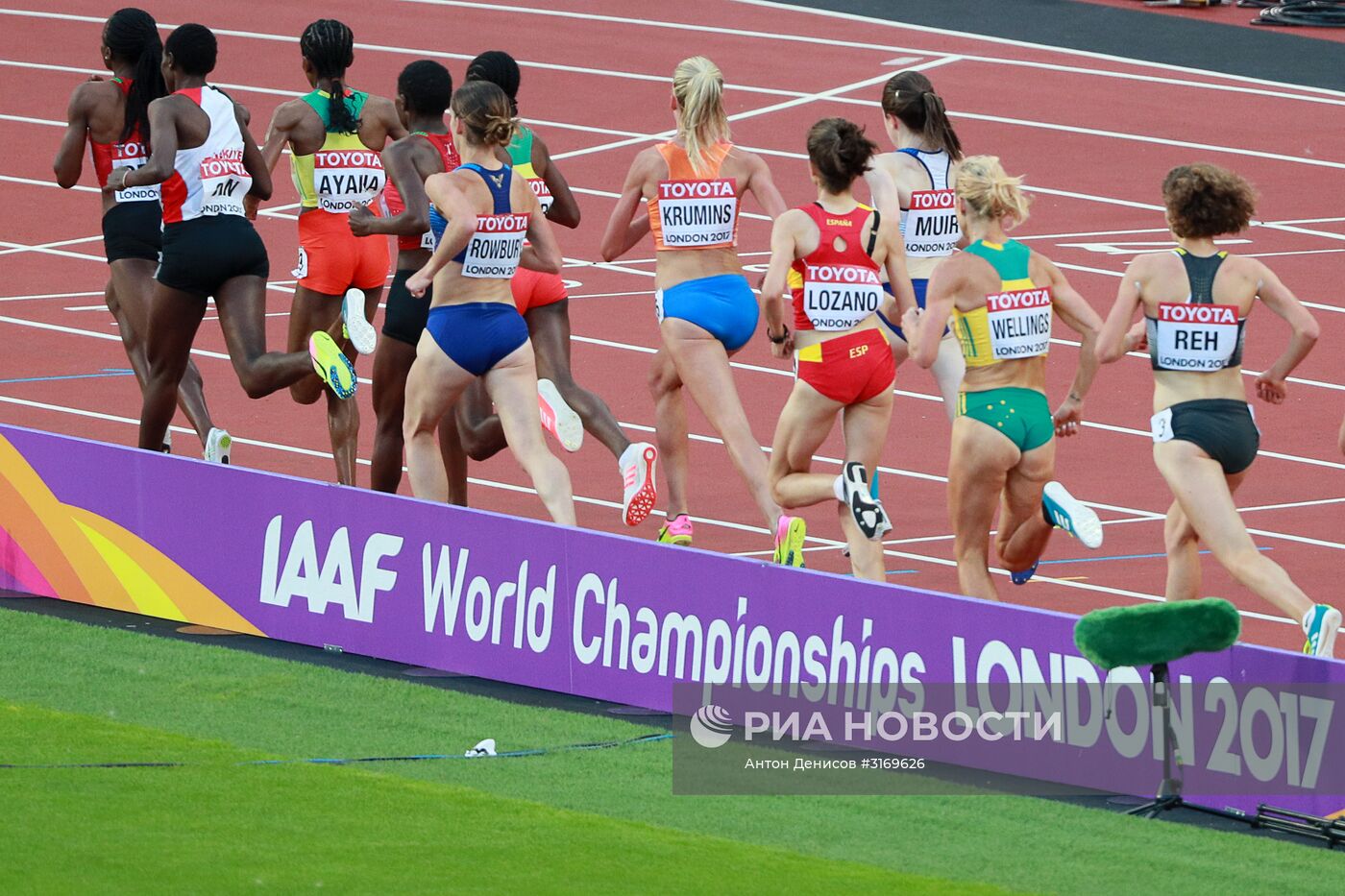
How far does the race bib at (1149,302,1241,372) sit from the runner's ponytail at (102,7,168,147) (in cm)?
575

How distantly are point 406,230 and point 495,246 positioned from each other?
0.76 m

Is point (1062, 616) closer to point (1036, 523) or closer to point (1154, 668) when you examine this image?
point (1154, 668)

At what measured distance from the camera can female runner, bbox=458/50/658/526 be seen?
1132 cm

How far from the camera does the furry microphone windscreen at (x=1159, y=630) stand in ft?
26.2

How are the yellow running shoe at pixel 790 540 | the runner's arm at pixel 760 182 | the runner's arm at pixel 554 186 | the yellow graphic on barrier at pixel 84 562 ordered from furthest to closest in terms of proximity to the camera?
the runner's arm at pixel 554 186 → the runner's arm at pixel 760 182 → the yellow graphic on barrier at pixel 84 562 → the yellow running shoe at pixel 790 540

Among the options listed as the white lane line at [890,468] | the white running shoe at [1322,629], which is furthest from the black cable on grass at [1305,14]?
the white running shoe at [1322,629]

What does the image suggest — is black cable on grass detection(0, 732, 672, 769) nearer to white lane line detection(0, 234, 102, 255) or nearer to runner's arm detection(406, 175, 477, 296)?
runner's arm detection(406, 175, 477, 296)

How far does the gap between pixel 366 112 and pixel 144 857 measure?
209 inches

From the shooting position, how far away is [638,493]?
11328 millimetres

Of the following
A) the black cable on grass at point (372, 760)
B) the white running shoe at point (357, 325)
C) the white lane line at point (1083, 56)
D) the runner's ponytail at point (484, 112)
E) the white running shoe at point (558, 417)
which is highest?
the white lane line at point (1083, 56)

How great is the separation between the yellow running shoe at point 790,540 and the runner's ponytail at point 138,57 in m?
4.23

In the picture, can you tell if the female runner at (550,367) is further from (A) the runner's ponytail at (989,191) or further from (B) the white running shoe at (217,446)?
(A) the runner's ponytail at (989,191)

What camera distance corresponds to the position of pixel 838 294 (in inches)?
406

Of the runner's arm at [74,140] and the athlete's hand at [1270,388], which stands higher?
the runner's arm at [74,140]
